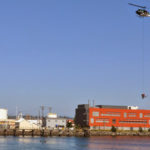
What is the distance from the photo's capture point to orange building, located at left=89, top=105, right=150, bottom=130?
18888 cm

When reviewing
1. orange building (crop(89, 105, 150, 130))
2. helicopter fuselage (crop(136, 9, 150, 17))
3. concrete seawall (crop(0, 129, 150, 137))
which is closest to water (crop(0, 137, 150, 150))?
concrete seawall (crop(0, 129, 150, 137))

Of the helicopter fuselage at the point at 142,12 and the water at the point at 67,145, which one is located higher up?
the helicopter fuselage at the point at 142,12

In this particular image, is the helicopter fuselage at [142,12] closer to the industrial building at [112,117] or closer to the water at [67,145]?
the water at [67,145]

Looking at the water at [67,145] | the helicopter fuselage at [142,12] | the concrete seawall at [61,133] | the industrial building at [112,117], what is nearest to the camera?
the helicopter fuselage at [142,12]

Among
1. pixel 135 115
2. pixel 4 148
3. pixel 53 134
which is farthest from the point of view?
pixel 135 115

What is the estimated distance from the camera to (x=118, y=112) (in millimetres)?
193125

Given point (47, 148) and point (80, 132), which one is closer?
point (47, 148)

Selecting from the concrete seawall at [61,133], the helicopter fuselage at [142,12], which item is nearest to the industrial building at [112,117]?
the concrete seawall at [61,133]

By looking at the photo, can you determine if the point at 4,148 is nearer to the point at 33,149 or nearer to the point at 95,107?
the point at 33,149

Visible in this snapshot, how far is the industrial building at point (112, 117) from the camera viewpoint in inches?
7436

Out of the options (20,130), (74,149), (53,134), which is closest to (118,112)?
(53,134)

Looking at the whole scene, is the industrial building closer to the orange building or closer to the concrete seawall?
the orange building

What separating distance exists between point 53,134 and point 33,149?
67.9m

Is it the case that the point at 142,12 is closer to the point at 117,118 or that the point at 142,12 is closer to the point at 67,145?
the point at 67,145
